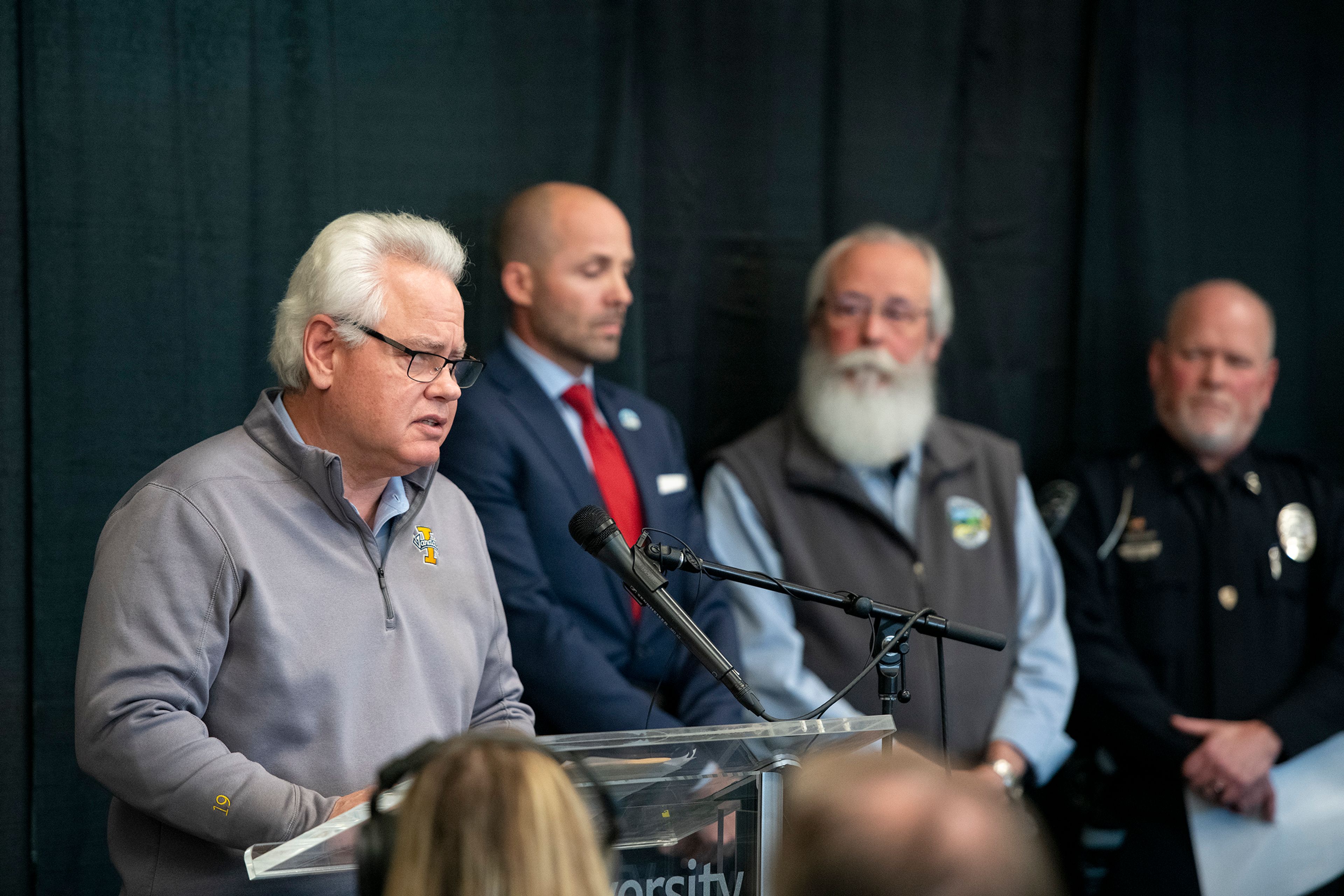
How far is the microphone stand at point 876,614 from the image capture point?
1.66m

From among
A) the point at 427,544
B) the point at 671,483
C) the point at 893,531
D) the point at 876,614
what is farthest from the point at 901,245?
the point at 427,544

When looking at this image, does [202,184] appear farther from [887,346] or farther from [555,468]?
[887,346]

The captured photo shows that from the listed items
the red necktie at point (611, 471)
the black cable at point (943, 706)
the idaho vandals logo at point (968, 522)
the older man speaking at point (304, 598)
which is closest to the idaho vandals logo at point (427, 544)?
the older man speaking at point (304, 598)

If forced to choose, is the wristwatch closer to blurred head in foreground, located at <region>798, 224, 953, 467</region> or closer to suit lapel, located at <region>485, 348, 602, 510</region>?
blurred head in foreground, located at <region>798, 224, 953, 467</region>

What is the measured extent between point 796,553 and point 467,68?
1.44 metres

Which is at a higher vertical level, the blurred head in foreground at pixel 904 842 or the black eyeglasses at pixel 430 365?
the black eyeglasses at pixel 430 365

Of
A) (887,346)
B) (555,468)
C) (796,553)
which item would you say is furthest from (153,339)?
(887,346)

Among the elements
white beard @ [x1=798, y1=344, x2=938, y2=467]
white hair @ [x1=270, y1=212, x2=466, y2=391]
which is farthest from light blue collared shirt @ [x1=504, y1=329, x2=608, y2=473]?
white hair @ [x1=270, y1=212, x2=466, y2=391]

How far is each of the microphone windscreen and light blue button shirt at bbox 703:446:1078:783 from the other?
1.14 meters

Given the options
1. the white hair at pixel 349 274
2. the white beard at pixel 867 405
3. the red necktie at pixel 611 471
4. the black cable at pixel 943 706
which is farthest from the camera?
the white beard at pixel 867 405

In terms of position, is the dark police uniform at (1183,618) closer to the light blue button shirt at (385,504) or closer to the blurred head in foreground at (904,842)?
the light blue button shirt at (385,504)

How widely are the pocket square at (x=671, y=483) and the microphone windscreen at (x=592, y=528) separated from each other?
3.41 ft

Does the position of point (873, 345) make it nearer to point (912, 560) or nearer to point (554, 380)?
point (912, 560)

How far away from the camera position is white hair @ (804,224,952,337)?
3.14 metres
